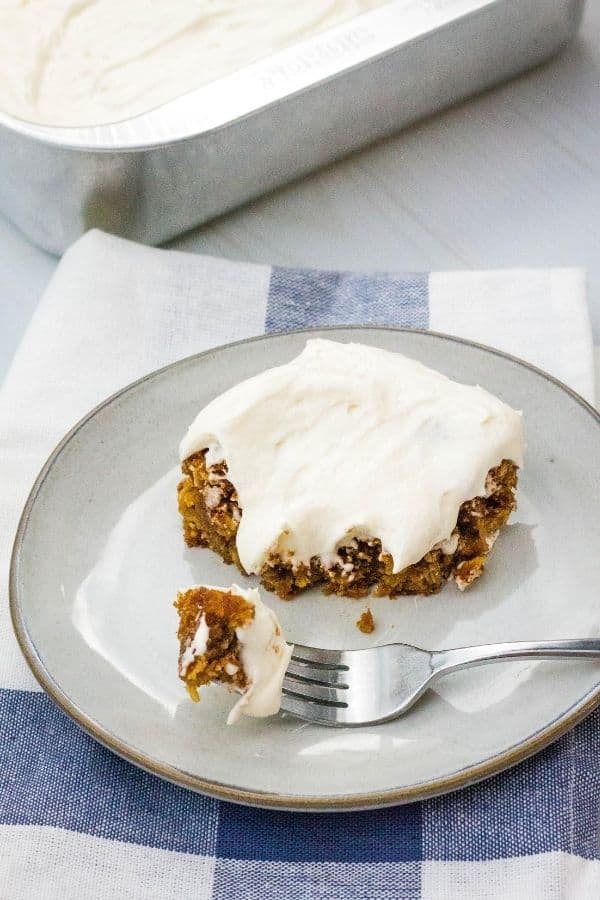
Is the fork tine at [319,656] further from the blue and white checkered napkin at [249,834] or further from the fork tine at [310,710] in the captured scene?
the blue and white checkered napkin at [249,834]

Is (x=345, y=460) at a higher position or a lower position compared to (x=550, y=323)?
lower

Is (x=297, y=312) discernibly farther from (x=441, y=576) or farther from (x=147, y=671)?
(x=147, y=671)

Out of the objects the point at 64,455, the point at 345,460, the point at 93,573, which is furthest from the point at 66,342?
the point at 345,460

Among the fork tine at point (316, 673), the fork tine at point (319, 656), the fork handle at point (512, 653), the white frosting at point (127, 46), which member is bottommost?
the fork tine at point (316, 673)

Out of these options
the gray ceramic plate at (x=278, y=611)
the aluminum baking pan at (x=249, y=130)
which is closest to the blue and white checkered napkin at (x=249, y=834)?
the gray ceramic plate at (x=278, y=611)

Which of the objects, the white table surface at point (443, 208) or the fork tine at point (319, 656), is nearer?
the fork tine at point (319, 656)

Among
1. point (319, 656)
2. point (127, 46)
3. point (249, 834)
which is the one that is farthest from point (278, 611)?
point (127, 46)

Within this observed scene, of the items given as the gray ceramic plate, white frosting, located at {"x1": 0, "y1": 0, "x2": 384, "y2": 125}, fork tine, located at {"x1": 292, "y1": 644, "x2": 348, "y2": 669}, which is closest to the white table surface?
white frosting, located at {"x1": 0, "y1": 0, "x2": 384, "y2": 125}
